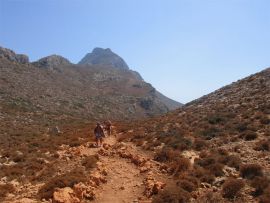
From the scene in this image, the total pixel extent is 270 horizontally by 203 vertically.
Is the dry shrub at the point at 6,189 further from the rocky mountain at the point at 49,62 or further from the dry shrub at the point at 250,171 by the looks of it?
the rocky mountain at the point at 49,62

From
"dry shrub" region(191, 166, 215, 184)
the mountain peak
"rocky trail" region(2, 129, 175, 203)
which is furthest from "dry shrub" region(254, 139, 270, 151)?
the mountain peak

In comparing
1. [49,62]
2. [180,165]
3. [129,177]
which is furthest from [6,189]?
[49,62]

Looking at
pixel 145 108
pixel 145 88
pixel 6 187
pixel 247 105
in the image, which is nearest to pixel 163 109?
pixel 145 108

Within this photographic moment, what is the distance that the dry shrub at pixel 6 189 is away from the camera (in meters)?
16.8

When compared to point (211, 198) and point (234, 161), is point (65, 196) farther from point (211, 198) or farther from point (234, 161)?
point (234, 161)

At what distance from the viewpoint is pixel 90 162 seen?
21688 millimetres

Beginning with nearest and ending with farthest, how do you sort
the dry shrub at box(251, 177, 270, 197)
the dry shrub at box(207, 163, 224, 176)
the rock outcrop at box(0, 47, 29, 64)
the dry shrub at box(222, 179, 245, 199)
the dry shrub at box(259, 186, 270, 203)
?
the dry shrub at box(259, 186, 270, 203) → the dry shrub at box(251, 177, 270, 197) → the dry shrub at box(222, 179, 245, 199) → the dry shrub at box(207, 163, 224, 176) → the rock outcrop at box(0, 47, 29, 64)

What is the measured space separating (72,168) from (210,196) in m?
8.78

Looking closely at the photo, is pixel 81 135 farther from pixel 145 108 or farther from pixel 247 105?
pixel 145 108

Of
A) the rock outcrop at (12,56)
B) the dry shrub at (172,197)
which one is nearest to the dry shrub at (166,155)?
the dry shrub at (172,197)

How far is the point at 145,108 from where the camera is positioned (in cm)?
11706

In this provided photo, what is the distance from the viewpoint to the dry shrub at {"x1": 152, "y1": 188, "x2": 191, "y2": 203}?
1567 cm

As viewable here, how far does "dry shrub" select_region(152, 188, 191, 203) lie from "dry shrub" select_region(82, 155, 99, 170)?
6027 millimetres

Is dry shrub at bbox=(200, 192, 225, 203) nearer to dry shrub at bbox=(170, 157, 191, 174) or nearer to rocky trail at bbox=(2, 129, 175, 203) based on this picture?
rocky trail at bbox=(2, 129, 175, 203)
